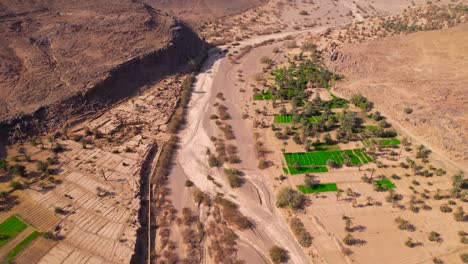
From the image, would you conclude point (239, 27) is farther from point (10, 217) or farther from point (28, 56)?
point (10, 217)

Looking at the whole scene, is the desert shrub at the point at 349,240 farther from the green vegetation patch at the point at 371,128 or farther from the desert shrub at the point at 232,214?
the green vegetation patch at the point at 371,128

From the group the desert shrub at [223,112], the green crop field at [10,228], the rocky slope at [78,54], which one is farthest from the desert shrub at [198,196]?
the rocky slope at [78,54]

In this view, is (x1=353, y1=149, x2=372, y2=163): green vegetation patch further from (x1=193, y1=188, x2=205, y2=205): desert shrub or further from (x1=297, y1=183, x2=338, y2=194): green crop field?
(x1=193, y1=188, x2=205, y2=205): desert shrub

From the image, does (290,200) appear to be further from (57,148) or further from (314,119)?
(57,148)

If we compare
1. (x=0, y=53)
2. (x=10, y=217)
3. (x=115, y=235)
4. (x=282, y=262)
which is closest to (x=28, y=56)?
(x=0, y=53)

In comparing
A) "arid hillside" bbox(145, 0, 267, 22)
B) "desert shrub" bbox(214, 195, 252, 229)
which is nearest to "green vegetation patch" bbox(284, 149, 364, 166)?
"desert shrub" bbox(214, 195, 252, 229)

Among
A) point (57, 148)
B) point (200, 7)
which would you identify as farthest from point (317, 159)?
point (200, 7)
